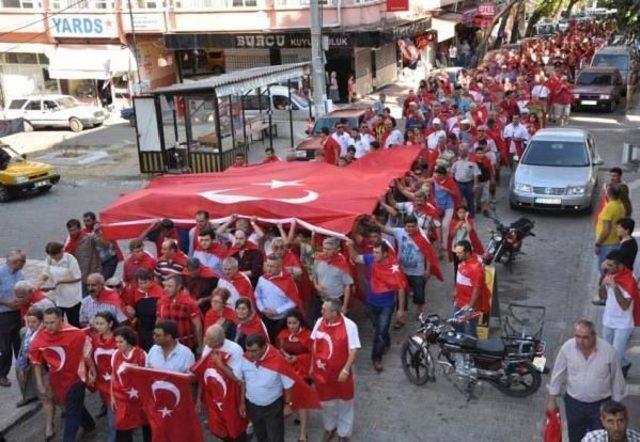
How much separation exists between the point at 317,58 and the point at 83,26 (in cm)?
1739

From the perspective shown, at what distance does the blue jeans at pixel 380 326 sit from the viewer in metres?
9.12

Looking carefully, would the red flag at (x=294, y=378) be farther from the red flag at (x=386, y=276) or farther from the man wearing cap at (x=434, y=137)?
the man wearing cap at (x=434, y=137)

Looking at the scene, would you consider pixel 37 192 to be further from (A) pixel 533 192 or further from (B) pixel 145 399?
(B) pixel 145 399

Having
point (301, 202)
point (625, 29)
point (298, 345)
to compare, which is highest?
point (625, 29)

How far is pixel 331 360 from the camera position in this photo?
726cm

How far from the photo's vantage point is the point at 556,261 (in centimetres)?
1308

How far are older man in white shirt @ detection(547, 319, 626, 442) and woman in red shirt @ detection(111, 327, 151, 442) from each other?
11.9ft

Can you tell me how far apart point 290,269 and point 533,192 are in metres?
7.77

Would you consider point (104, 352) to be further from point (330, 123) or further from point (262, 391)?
point (330, 123)

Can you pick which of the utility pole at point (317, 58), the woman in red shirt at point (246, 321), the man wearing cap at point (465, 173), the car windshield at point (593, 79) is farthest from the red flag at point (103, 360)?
the car windshield at point (593, 79)

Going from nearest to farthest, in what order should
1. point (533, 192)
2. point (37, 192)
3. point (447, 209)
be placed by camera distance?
1. point (447, 209)
2. point (533, 192)
3. point (37, 192)

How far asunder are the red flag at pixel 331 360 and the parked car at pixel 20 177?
1460 cm

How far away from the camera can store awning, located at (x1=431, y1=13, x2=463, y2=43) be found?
42.3 m

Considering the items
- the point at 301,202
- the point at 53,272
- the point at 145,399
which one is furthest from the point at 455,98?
the point at 145,399
